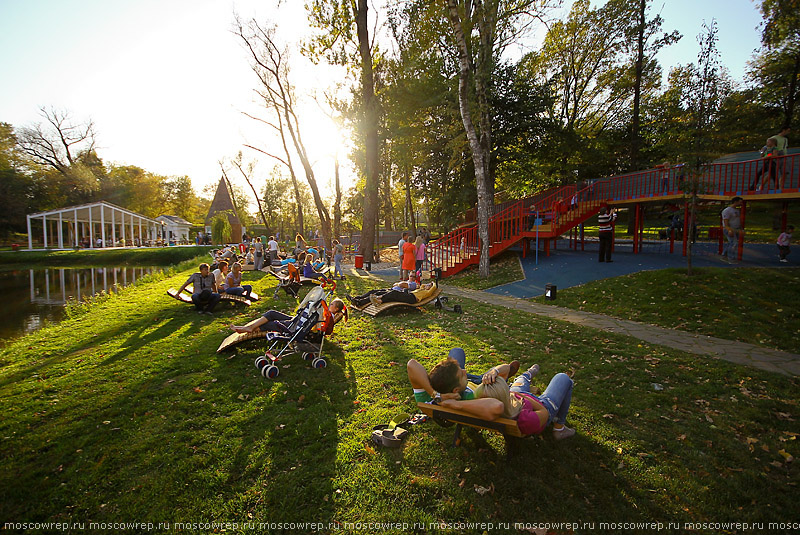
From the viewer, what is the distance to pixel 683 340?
Result: 666cm

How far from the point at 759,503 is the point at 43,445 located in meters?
6.61

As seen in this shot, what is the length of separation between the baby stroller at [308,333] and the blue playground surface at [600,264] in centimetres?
717

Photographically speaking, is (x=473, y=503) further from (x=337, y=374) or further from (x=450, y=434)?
(x=337, y=374)

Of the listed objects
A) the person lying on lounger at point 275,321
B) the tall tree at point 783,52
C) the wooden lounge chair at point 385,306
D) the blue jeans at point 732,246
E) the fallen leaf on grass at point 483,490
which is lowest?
the fallen leaf on grass at point 483,490

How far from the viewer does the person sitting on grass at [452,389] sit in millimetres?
2988

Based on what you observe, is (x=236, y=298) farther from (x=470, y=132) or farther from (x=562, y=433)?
(x=470, y=132)

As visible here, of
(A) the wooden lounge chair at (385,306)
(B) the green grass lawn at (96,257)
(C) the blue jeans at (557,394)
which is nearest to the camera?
(C) the blue jeans at (557,394)

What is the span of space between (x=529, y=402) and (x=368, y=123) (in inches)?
Answer: 704

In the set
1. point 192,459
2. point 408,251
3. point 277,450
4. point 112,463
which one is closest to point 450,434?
point 277,450

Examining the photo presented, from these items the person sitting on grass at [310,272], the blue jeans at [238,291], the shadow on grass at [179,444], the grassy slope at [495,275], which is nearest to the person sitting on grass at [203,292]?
the blue jeans at [238,291]

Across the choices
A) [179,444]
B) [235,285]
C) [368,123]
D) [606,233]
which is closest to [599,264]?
[606,233]

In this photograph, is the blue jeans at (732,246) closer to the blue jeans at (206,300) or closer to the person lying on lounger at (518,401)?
the person lying on lounger at (518,401)

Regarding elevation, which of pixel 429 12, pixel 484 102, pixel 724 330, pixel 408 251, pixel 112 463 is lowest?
pixel 112 463

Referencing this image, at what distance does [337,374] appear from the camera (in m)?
5.45
